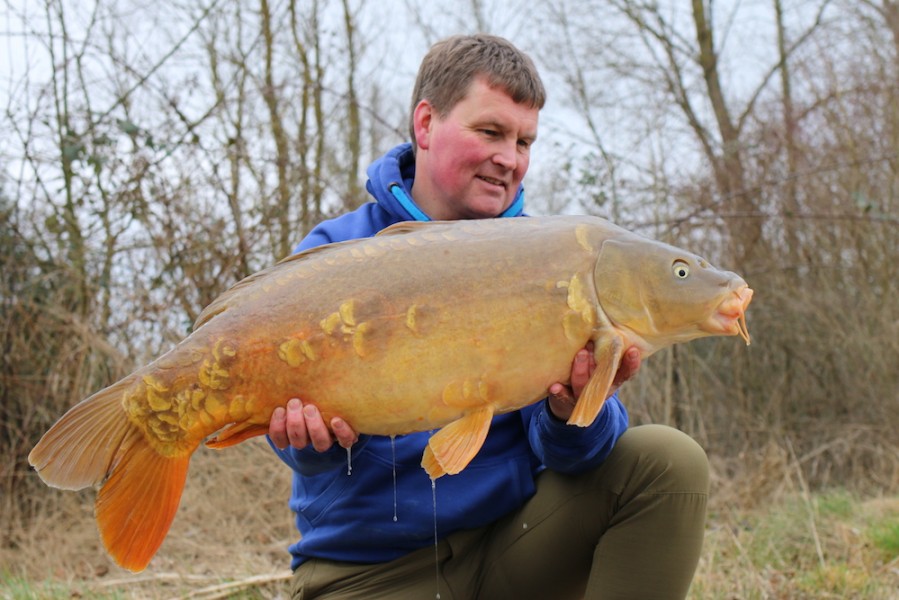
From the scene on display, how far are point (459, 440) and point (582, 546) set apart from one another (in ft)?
1.82

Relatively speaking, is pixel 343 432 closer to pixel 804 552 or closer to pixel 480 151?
Answer: pixel 480 151

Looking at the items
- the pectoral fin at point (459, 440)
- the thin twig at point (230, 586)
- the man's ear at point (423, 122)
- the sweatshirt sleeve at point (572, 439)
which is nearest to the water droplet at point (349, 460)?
the pectoral fin at point (459, 440)

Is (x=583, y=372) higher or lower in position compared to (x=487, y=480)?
higher

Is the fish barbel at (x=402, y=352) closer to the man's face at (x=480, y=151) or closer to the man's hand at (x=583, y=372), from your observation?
the man's hand at (x=583, y=372)

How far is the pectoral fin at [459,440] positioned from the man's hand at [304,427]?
6.5 inches

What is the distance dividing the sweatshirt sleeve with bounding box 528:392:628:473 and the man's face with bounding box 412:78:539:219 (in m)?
0.56

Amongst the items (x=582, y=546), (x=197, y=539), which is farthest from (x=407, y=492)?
(x=197, y=539)

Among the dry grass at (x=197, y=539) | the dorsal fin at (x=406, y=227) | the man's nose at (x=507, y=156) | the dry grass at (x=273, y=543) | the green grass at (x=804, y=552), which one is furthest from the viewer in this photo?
the dry grass at (x=197, y=539)

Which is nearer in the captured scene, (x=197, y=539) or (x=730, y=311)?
(x=730, y=311)

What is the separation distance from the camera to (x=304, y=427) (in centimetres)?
168

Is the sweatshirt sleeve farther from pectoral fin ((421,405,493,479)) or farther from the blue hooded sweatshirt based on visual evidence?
pectoral fin ((421,405,493,479))

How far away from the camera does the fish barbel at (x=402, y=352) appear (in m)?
1.62

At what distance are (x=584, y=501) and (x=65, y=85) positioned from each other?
4.56 m

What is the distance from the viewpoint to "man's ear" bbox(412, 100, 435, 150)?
7.77 feet
